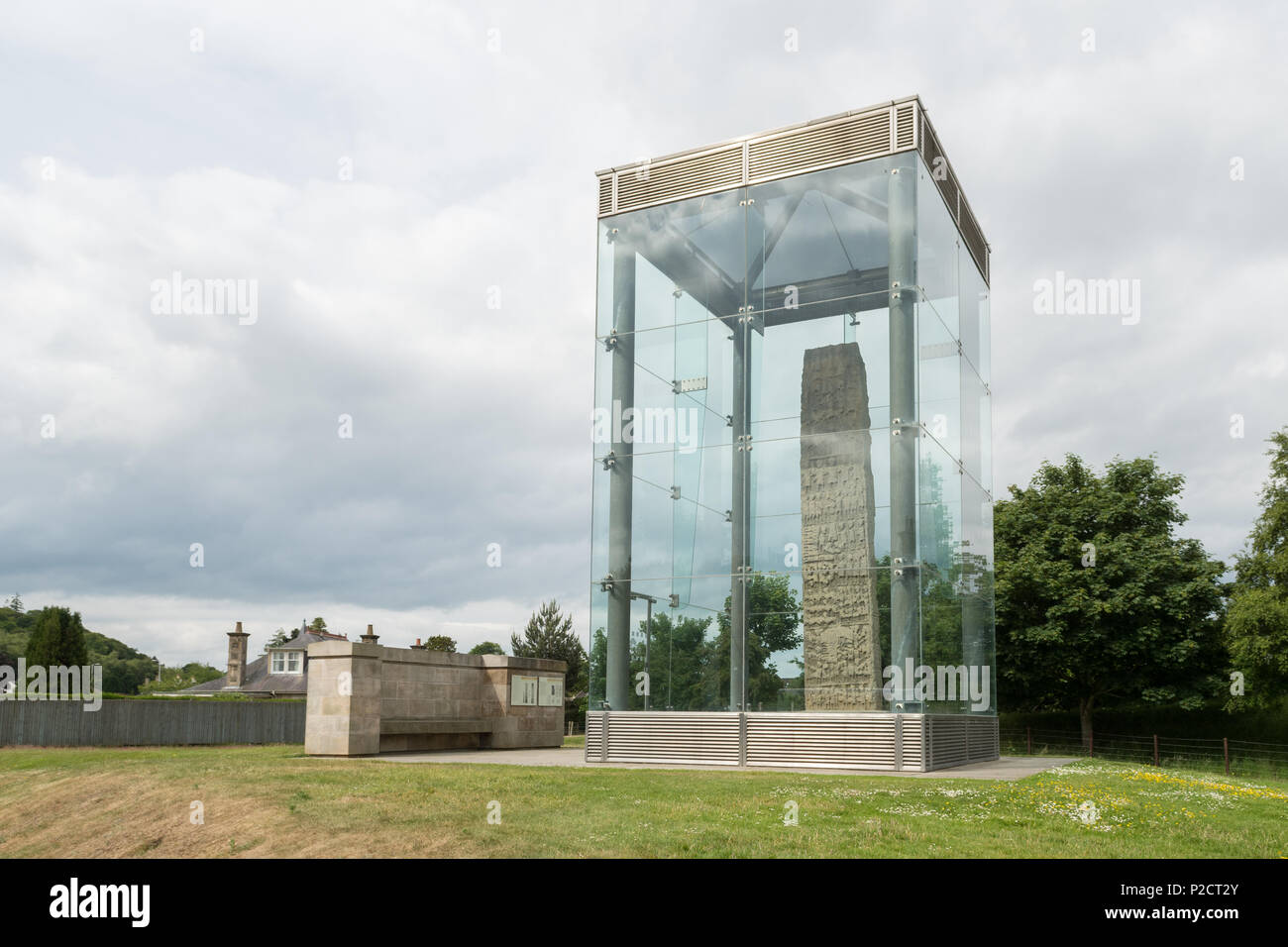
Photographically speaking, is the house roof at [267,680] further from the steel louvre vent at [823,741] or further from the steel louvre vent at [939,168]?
the steel louvre vent at [939,168]

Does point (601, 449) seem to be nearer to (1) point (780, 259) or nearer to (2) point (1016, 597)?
(1) point (780, 259)

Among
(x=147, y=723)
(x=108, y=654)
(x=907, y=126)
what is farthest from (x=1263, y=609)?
(x=108, y=654)

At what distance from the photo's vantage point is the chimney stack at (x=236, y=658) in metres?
64.2

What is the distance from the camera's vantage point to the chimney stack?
64250 millimetres

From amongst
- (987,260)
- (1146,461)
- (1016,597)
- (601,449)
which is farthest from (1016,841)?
(1146,461)

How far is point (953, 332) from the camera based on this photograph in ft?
76.1

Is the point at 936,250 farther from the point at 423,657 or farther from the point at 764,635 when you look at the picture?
the point at 423,657

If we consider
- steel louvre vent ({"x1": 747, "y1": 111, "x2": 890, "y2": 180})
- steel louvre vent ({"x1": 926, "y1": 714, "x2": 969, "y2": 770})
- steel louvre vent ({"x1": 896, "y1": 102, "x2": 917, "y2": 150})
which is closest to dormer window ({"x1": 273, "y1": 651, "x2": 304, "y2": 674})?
steel louvre vent ({"x1": 926, "y1": 714, "x2": 969, "y2": 770})

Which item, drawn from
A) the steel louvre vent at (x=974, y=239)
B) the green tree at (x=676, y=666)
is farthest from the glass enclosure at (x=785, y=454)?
the steel louvre vent at (x=974, y=239)

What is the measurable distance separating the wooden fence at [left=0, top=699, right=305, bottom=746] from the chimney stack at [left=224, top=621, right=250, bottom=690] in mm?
33763

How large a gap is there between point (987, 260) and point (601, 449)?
12312 millimetres

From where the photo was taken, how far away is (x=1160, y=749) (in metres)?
35.4

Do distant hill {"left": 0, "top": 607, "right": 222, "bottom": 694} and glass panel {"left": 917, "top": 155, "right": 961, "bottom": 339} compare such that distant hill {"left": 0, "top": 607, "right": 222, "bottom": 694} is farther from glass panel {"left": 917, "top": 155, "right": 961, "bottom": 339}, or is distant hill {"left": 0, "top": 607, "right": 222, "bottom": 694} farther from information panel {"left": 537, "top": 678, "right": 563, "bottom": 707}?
glass panel {"left": 917, "top": 155, "right": 961, "bottom": 339}

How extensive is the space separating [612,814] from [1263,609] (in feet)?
93.2
